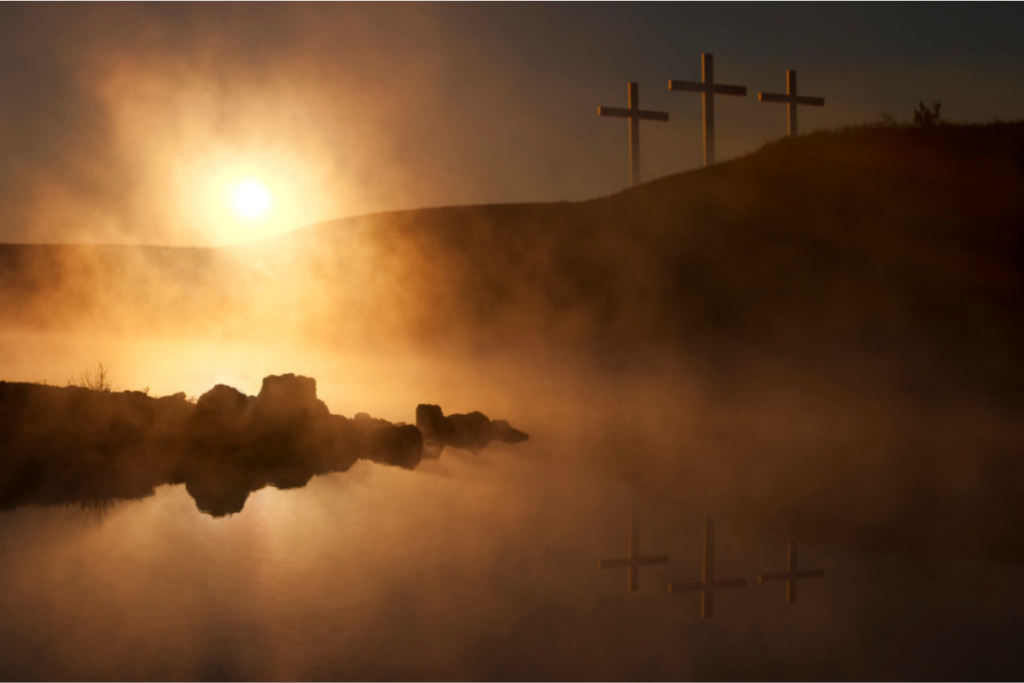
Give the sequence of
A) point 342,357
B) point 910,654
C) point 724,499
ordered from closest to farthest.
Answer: point 910,654, point 724,499, point 342,357

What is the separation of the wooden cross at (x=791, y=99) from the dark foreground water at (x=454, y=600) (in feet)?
54.8

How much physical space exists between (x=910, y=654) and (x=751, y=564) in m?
1.40

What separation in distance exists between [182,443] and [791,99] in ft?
56.2

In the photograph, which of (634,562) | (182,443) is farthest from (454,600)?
(182,443)

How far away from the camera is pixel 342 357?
1608 cm

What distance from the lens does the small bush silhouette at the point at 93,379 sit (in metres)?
9.03

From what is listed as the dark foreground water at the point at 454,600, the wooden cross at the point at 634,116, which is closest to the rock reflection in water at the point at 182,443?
the dark foreground water at the point at 454,600

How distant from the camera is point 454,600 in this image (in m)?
4.60

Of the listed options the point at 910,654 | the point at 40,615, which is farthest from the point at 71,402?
the point at 910,654

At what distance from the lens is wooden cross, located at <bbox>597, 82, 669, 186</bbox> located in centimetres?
2052

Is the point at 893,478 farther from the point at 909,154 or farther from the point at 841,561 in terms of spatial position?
the point at 909,154

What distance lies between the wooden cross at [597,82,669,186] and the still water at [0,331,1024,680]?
1445 cm

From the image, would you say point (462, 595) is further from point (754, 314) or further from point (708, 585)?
point (754, 314)

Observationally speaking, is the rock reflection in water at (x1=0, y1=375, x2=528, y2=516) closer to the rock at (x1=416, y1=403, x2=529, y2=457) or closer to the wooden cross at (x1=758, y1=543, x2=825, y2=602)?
the rock at (x1=416, y1=403, x2=529, y2=457)
